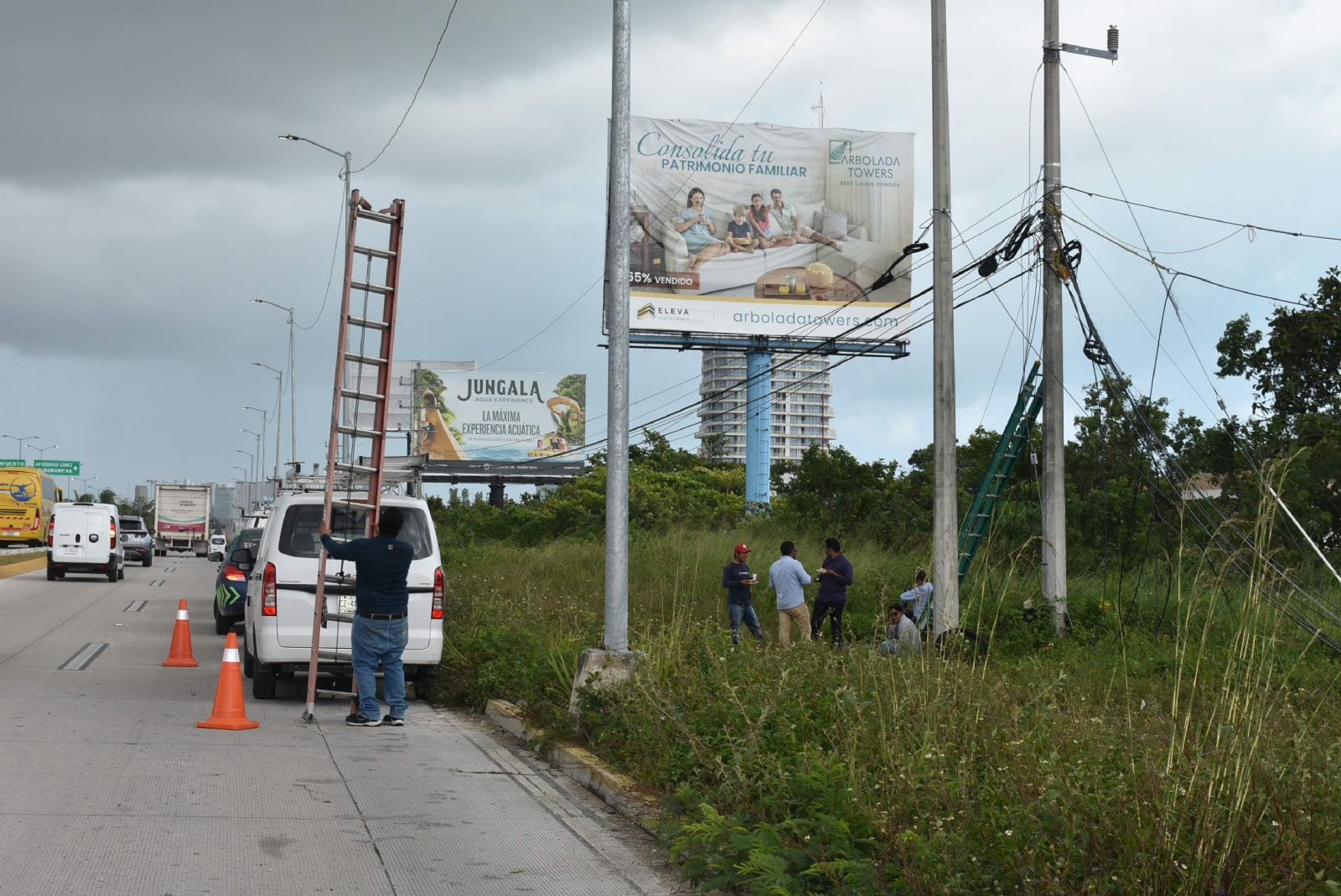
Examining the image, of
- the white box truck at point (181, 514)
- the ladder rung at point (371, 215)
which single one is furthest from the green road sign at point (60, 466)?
the ladder rung at point (371, 215)

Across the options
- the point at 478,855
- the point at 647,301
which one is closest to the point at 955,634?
the point at 478,855

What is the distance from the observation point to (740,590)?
19.0 metres

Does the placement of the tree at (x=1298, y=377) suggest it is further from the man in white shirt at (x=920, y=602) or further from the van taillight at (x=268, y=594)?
the van taillight at (x=268, y=594)

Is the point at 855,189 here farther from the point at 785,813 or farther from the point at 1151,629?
the point at 785,813

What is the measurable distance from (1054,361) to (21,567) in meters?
35.9

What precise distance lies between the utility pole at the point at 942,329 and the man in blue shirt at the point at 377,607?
21.3 feet

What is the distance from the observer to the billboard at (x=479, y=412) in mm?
64625

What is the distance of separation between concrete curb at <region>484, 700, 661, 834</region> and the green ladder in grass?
8735mm

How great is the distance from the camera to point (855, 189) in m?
38.9

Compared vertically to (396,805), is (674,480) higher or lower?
higher

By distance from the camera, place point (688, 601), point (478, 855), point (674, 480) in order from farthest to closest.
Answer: point (674, 480) → point (688, 601) → point (478, 855)

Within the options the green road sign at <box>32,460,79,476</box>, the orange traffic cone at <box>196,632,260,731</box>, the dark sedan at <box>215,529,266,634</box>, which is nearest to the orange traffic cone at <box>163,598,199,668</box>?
the dark sedan at <box>215,529,266,634</box>

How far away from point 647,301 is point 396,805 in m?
29.5

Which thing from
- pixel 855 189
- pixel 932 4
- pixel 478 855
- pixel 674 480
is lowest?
pixel 478 855
